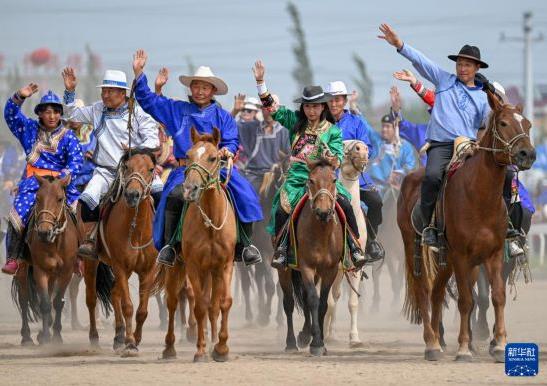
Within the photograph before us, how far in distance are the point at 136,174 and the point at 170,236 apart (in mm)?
827

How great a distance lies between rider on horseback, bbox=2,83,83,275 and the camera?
17.5 meters

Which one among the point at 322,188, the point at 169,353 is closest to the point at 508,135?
the point at 322,188

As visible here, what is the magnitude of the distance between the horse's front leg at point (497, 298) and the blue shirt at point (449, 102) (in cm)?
147

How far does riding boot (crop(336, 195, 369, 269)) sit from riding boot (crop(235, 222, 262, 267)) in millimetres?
1210

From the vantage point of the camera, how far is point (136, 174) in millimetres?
15430

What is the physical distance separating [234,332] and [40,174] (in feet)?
12.8

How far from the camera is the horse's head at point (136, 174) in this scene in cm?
1530

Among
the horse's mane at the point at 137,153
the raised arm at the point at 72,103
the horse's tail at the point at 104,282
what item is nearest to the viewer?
the horse's mane at the point at 137,153

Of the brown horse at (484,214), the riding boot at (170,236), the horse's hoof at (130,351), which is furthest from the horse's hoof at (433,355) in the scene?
the horse's hoof at (130,351)

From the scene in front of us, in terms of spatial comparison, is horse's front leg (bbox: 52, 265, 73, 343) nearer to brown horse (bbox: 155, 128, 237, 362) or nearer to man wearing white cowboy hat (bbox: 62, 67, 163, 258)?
man wearing white cowboy hat (bbox: 62, 67, 163, 258)

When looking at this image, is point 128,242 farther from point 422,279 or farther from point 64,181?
point 422,279

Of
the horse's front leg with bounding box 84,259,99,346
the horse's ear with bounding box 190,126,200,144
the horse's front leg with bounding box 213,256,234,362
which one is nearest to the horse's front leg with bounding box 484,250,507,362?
the horse's front leg with bounding box 213,256,234,362

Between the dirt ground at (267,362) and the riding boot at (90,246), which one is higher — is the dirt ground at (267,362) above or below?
below

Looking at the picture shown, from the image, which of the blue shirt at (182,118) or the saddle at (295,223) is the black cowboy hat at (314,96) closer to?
the blue shirt at (182,118)
